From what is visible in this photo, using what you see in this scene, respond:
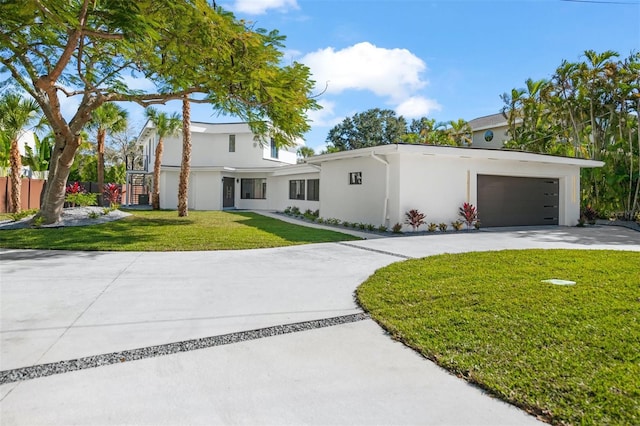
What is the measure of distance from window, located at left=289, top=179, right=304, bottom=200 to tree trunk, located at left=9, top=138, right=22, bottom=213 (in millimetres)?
12992

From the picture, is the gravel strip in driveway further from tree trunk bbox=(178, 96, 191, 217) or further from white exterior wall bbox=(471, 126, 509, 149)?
white exterior wall bbox=(471, 126, 509, 149)

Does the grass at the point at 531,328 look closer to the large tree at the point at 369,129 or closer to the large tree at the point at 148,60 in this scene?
the large tree at the point at 148,60

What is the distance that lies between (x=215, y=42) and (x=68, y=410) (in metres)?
7.87

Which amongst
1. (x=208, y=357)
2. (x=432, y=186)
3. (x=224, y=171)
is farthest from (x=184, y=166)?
(x=208, y=357)

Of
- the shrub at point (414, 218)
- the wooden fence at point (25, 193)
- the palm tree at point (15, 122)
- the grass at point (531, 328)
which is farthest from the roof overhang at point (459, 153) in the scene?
the wooden fence at point (25, 193)

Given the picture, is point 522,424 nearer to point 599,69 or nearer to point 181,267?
point 181,267

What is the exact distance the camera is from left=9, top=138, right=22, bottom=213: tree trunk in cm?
1593

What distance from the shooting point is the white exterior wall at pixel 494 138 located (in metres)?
26.2

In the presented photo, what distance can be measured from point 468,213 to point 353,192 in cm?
424

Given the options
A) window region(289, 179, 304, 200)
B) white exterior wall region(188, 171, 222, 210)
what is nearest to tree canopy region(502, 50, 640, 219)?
window region(289, 179, 304, 200)

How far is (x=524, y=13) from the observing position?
38.4 feet

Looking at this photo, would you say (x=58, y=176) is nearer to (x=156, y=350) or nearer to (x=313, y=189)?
(x=313, y=189)

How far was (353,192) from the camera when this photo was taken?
14711 mm

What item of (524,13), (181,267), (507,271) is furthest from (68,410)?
(524,13)
